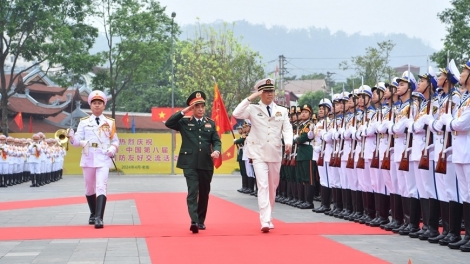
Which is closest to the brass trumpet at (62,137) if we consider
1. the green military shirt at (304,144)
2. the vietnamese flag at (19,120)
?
the green military shirt at (304,144)

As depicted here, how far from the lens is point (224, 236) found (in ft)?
33.3

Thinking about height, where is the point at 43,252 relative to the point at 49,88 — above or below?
below

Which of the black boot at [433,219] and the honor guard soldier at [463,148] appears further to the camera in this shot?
the black boot at [433,219]

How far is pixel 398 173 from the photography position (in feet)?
34.8

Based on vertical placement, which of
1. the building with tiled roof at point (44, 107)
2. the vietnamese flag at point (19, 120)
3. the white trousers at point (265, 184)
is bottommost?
the white trousers at point (265, 184)

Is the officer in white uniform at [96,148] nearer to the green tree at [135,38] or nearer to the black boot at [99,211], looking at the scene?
the black boot at [99,211]

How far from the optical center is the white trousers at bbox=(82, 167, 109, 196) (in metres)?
11.7

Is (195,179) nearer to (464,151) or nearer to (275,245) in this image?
(275,245)

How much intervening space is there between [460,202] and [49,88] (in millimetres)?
50655

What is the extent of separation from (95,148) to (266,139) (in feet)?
8.12

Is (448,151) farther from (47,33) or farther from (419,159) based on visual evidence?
(47,33)

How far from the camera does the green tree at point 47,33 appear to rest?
34.4m

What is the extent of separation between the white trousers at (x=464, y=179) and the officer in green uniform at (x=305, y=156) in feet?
19.1

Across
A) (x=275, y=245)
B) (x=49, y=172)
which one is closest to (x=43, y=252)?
(x=275, y=245)
